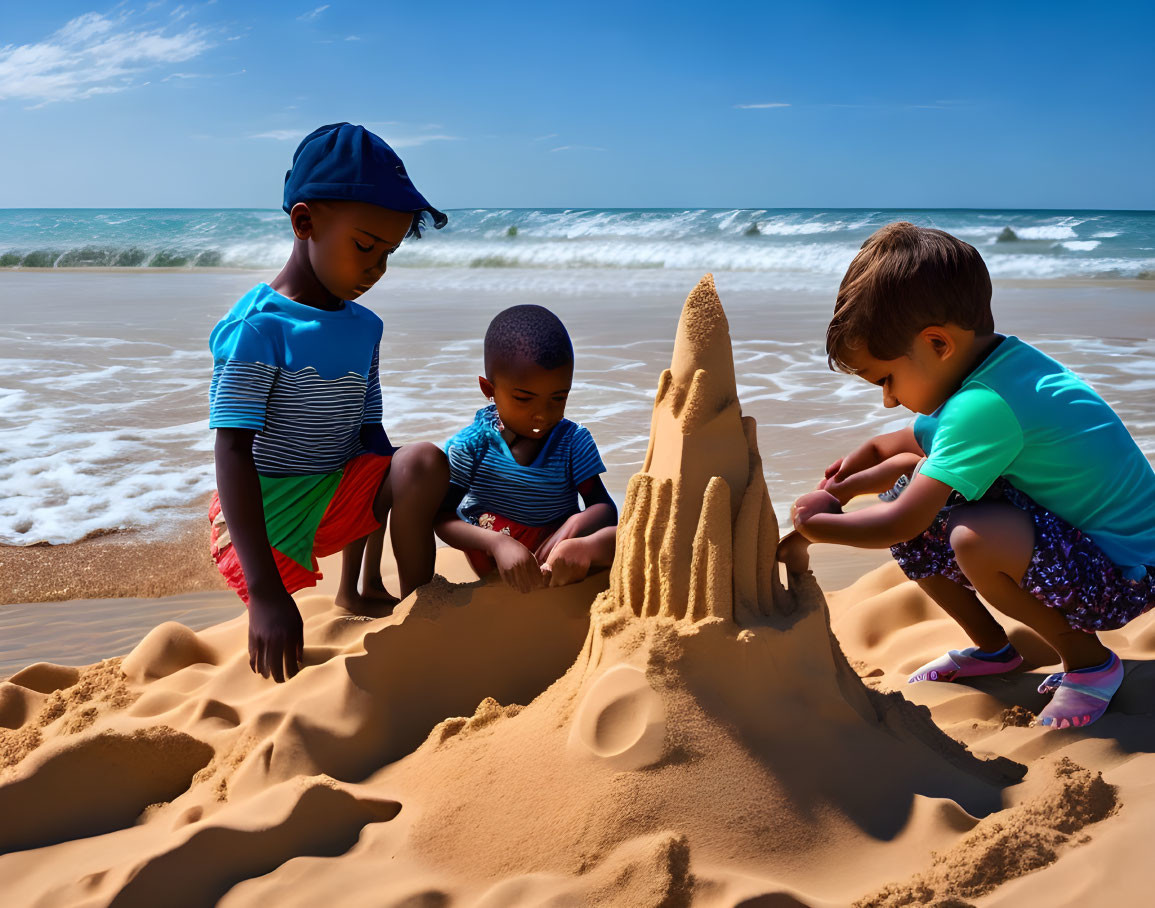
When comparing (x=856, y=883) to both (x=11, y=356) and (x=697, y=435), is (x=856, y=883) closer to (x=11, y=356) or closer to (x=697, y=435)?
(x=697, y=435)

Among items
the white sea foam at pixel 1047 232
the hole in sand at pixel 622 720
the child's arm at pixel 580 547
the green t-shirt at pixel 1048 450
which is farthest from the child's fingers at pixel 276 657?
the white sea foam at pixel 1047 232

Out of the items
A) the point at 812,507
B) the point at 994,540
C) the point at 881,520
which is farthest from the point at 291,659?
the point at 994,540

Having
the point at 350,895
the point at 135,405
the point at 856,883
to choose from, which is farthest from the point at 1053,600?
the point at 135,405

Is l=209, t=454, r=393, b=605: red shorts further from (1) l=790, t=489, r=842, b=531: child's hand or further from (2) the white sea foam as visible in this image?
(2) the white sea foam

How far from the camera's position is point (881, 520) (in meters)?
2.01

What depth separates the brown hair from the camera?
1994 millimetres

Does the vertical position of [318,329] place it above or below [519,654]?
above

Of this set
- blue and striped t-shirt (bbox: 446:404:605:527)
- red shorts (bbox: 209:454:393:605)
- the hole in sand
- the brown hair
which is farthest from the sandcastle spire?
red shorts (bbox: 209:454:393:605)

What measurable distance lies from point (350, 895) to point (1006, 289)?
611 inches

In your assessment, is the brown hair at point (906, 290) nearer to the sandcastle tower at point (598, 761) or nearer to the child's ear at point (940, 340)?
the child's ear at point (940, 340)

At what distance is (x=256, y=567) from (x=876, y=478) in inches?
55.9

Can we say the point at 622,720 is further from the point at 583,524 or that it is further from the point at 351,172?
the point at 351,172

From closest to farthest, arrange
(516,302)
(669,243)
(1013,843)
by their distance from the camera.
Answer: (1013,843) < (516,302) < (669,243)

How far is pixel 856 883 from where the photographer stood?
1.56 m
